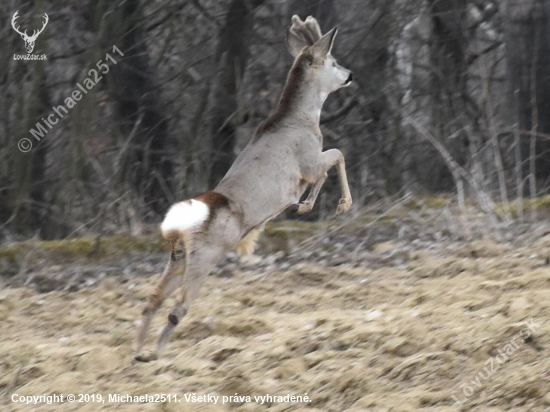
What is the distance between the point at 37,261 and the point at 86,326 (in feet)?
6.66

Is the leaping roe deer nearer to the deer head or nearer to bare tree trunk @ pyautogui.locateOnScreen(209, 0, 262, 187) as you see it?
the deer head

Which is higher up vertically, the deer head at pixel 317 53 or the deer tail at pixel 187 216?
the deer head at pixel 317 53

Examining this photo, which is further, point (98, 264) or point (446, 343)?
point (98, 264)

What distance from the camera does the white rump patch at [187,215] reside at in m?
7.87

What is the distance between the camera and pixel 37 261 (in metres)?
11.4

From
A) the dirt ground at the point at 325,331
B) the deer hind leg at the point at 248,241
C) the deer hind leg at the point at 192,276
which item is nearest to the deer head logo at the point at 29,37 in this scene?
the dirt ground at the point at 325,331

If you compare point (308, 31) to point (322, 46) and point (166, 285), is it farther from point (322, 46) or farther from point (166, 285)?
point (166, 285)

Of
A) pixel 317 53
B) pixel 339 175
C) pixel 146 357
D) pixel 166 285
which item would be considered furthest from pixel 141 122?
pixel 146 357

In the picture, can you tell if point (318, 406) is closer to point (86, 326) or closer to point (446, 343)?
point (446, 343)

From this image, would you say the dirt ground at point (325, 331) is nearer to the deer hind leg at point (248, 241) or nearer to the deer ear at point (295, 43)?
the deer hind leg at point (248, 241)

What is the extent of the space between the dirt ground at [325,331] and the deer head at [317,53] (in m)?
1.67

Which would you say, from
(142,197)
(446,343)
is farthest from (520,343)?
(142,197)

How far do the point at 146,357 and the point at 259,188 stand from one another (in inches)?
56.8

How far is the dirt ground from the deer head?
1.67 meters
